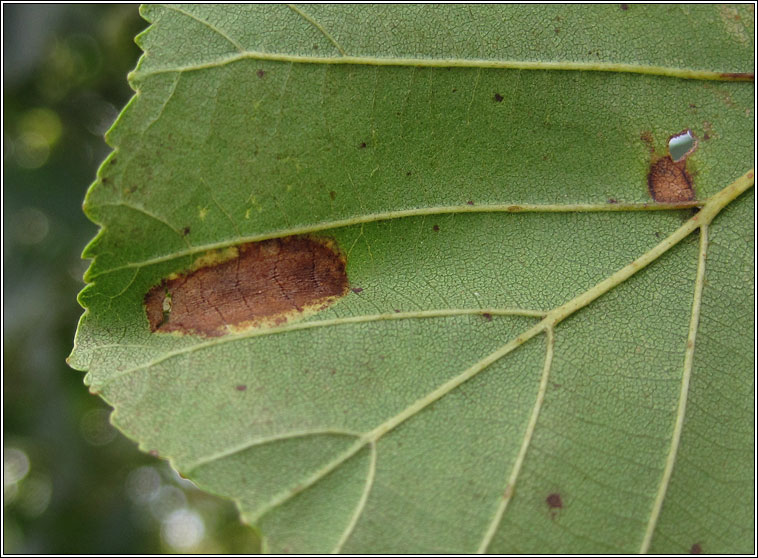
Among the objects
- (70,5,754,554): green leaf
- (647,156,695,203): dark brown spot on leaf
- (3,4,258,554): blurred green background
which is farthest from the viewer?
(3,4,258,554): blurred green background

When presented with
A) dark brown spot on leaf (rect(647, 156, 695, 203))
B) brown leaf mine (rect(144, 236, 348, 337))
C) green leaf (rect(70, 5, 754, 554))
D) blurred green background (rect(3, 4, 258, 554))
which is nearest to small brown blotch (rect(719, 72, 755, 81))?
green leaf (rect(70, 5, 754, 554))

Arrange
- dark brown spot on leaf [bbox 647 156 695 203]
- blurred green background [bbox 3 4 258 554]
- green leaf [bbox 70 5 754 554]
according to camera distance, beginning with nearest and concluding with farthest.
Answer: green leaf [bbox 70 5 754 554] < dark brown spot on leaf [bbox 647 156 695 203] < blurred green background [bbox 3 4 258 554]

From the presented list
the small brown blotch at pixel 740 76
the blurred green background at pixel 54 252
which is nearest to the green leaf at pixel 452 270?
the small brown blotch at pixel 740 76

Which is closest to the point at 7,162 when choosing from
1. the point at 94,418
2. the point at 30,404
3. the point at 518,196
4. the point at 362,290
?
the point at 30,404

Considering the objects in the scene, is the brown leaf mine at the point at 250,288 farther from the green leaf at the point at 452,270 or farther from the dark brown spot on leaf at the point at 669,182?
the dark brown spot on leaf at the point at 669,182

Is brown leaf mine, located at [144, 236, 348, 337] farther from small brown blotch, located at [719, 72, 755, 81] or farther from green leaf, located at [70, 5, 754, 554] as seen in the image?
small brown blotch, located at [719, 72, 755, 81]

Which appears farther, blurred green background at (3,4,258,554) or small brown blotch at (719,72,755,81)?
blurred green background at (3,4,258,554)

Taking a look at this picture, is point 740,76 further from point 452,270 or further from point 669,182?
point 452,270
